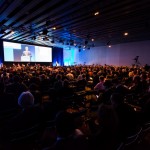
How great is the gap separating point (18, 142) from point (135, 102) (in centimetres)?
349

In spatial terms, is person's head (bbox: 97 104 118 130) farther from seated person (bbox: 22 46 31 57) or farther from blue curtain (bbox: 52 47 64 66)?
blue curtain (bbox: 52 47 64 66)

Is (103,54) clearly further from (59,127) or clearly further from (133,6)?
(59,127)

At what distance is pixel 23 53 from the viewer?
62.7ft

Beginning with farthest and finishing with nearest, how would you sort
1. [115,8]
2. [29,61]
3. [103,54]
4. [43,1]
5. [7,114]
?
[103,54] → [29,61] → [115,8] → [43,1] → [7,114]

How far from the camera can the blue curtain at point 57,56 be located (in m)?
24.9

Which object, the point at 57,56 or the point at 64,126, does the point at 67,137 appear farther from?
the point at 57,56

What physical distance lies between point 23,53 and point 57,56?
24.9 feet

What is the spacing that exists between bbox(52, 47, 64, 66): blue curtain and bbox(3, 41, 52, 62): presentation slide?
249 centimetres

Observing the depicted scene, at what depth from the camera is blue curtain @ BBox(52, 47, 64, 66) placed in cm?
2489

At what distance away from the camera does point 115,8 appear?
23.0 feet

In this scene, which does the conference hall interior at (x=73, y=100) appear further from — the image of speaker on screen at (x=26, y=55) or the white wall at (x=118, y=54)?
the image of speaker on screen at (x=26, y=55)

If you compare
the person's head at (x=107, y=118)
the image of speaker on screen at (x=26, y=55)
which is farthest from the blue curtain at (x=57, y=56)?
the person's head at (x=107, y=118)

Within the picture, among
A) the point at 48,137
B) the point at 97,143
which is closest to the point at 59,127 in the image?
the point at 97,143

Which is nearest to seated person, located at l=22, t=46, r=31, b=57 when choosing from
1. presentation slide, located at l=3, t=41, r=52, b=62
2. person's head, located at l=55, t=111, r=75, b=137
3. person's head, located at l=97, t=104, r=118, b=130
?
presentation slide, located at l=3, t=41, r=52, b=62
